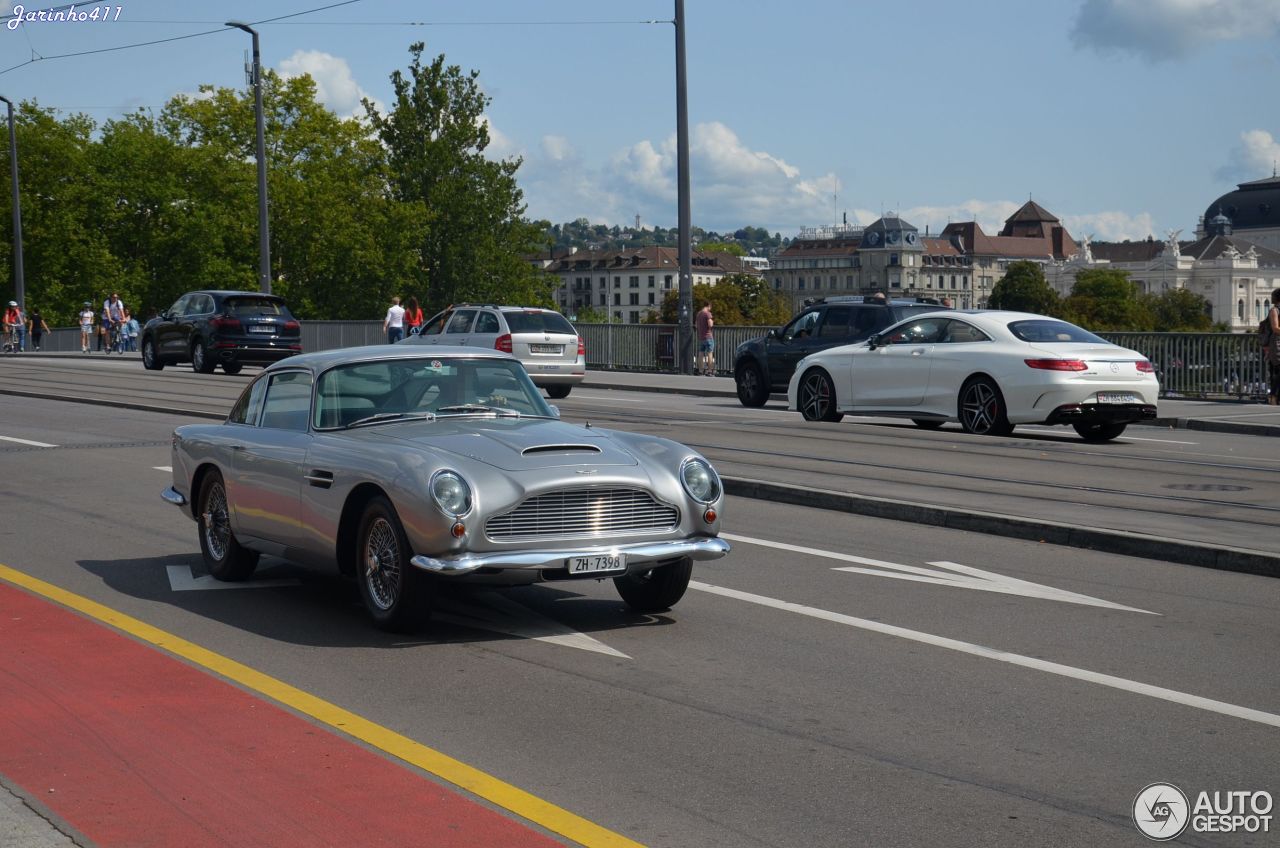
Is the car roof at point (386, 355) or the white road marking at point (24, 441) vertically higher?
the car roof at point (386, 355)

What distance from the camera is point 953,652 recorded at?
7152 millimetres

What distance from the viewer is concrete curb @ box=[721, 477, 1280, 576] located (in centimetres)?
948

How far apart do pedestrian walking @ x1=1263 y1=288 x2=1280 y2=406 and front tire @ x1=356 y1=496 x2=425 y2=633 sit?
2027 cm

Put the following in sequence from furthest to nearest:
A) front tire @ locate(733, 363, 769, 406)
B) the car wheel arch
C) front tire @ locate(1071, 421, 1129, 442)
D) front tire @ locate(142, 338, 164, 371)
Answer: front tire @ locate(142, 338, 164, 371) < front tire @ locate(733, 363, 769, 406) < front tire @ locate(1071, 421, 1129, 442) < the car wheel arch

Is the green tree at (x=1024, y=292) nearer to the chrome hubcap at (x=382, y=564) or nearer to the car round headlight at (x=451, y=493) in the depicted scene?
the chrome hubcap at (x=382, y=564)

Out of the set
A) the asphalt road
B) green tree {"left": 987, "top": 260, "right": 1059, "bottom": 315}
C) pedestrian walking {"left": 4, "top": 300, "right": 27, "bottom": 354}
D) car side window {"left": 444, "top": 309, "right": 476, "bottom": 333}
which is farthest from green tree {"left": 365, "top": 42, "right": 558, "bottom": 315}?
green tree {"left": 987, "top": 260, "right": 1059, "bottom": 315}

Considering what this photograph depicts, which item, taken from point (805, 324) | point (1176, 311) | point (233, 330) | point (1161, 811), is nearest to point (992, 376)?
point (805, 324)

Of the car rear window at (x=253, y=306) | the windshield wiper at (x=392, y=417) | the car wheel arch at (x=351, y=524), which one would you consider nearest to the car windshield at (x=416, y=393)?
the windshield wiper at (x=392, y=417)

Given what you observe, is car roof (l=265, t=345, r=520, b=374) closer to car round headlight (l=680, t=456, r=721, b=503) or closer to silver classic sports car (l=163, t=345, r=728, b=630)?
silver classic sports car (l=163, t=345, r=728, b=630)

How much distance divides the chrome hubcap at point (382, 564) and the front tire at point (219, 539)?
5.32 feet

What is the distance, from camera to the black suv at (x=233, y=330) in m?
34.9

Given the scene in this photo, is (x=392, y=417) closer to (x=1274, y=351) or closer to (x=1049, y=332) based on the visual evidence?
(x=1049, y=332)

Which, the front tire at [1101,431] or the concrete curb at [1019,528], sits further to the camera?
the front tire at [1101,431]

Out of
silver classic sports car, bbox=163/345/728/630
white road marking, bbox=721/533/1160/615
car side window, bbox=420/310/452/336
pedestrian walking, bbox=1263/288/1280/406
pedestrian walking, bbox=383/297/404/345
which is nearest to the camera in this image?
silver classic sports car, bbox=163/345/728/630
